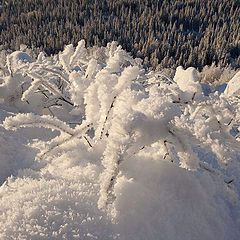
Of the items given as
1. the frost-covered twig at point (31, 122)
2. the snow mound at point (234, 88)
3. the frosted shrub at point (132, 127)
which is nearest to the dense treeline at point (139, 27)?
the snow mound at point (234, 88)

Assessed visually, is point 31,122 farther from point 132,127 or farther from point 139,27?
point 139,27

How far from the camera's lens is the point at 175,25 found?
32.5 meters

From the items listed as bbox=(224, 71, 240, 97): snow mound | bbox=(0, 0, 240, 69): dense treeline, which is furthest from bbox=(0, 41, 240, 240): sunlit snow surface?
bbox=(0, 0, 240, 69): dense treeline

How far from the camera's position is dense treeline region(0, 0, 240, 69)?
1022 inches

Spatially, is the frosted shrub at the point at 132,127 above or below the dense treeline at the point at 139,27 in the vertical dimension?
above

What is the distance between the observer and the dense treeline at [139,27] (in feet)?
85.2

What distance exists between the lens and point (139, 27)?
105ft

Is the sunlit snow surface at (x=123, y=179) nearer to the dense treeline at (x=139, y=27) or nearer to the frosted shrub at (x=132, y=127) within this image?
the frosted shrub at (x=132, y=127)

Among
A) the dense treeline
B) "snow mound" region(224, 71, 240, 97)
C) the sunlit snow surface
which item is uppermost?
the sunlit snow surface

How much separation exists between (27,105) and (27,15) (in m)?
39.2

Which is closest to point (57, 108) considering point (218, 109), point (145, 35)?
point (218, 109)

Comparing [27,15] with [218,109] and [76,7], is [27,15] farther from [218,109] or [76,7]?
[218,109]

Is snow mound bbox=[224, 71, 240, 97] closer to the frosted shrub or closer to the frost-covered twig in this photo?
the frosted shrub

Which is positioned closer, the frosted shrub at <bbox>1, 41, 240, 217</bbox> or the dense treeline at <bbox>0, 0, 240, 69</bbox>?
the frosted shrub at <bbox>1, 41, 240, 217</bbox>
